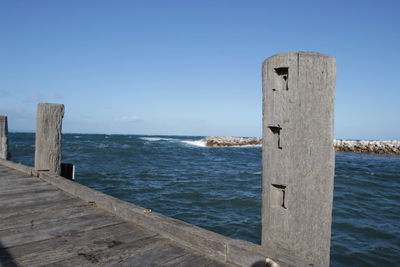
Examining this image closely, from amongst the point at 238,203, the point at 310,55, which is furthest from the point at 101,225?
the point at 238,203

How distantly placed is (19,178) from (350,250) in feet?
21.6

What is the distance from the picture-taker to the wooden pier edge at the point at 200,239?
6.25 ft

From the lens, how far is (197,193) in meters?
8.59

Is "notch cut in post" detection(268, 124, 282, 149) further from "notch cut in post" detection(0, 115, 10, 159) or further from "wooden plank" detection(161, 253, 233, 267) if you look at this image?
"notch cut in post" detection(0, 115, 10, 159)

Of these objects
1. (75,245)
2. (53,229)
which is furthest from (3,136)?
(75,245)

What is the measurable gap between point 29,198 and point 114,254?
2.51m

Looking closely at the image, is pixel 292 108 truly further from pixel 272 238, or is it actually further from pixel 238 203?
pixel 238 203

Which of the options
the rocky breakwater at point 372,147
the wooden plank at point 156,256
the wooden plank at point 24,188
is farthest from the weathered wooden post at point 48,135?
the rocky breakwater at point 372,147

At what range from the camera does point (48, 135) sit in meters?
5.09

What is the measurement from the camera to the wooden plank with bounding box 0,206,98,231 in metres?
2.89

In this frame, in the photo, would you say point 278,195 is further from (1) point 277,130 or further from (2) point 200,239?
(2) point 200,239

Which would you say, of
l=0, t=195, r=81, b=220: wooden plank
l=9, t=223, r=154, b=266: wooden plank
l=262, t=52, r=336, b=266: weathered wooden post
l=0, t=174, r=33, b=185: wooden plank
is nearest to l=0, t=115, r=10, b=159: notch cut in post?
l=0, t=174, r=33, b=185: wooden plank

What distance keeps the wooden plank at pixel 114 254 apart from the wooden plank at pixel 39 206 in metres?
1.59

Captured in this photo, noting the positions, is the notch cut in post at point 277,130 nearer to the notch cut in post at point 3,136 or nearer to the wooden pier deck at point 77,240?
the wooden pier deck at point 77,240
